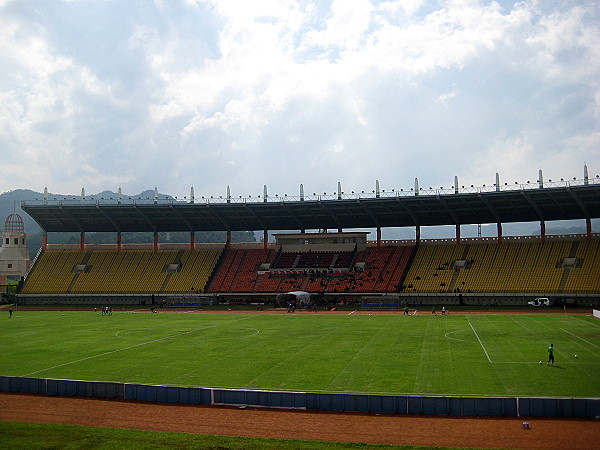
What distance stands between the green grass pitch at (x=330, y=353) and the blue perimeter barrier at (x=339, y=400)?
2.78 metres

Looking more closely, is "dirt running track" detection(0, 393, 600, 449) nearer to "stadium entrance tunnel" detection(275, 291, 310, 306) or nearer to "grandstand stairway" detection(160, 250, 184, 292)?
"stadium entrance tunnel" detection(275, 291, 310, 306)

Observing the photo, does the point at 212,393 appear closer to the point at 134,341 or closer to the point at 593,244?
the point at 134,341

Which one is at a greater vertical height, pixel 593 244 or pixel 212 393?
pixel 593 244

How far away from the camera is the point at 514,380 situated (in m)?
29.0

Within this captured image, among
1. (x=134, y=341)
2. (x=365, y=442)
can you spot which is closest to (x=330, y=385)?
(x=365, y=442)

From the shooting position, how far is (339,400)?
24844 mm

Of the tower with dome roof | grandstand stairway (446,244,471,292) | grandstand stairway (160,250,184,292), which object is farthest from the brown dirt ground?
the tower with dome roof

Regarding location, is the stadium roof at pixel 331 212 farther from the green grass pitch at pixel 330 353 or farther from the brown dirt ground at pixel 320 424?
the brown dirt ground at pixel 320 424

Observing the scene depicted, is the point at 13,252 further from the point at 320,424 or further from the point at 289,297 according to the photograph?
the point at 320,424

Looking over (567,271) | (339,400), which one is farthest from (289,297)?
(339,400)

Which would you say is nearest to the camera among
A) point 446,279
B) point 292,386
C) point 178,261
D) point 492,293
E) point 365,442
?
point 365,442

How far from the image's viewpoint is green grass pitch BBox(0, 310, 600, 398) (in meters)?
29.2

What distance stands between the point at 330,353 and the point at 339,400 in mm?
13574

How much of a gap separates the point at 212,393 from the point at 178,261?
233 feet
